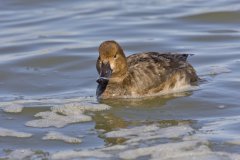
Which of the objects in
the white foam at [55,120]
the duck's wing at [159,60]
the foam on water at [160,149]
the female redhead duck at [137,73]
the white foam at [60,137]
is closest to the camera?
the foam on water at [160,149]

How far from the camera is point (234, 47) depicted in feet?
47.3

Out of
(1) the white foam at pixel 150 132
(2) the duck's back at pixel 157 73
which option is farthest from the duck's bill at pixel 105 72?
(1) the white foam at pixel 150 132

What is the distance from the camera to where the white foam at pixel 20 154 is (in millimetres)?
8867

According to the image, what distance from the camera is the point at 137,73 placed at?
39.2 feet

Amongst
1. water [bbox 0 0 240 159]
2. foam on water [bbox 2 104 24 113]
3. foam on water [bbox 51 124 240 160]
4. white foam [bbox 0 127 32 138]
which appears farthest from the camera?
foam on water [bbox 2 104 24 113]

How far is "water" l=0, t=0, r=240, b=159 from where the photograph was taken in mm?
9188

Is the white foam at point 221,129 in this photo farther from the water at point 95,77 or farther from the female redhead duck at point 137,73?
the female redhead duck at point 137,73

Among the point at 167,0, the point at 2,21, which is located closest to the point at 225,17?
the point at 167,0

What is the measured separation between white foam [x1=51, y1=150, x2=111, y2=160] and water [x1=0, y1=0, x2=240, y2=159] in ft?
0.03

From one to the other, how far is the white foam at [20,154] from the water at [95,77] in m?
0.01

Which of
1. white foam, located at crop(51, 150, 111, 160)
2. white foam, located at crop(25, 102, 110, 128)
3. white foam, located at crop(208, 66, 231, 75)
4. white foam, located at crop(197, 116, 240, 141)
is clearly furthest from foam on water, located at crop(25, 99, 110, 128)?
white foam, located at crop(208, 66, 231, 75)

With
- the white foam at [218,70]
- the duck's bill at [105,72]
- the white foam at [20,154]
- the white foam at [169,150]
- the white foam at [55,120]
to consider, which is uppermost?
the duck's bill at [105,72]

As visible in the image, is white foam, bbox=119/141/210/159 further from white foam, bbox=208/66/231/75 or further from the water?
white foam, bbox=208/66/231/75

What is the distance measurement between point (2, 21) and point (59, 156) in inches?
379
